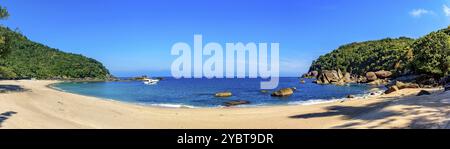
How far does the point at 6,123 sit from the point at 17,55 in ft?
602

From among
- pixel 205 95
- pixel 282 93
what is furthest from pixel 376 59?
pixel 205 95

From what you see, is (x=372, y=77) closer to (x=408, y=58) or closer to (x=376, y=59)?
(x=408, y=58)

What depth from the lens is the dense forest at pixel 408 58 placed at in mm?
62625

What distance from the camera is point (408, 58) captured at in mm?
102375

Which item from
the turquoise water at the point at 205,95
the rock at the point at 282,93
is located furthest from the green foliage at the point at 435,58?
the rock at the point at 282,93

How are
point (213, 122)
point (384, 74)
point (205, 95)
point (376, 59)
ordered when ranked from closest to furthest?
1. point (213, 122)
2. point (205, 95)
3. point (384, 74)
4. point (376, 59)

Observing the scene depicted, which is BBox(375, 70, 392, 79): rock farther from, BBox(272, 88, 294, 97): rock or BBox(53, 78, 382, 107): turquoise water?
BBox(272, 88, 294, 97): rock

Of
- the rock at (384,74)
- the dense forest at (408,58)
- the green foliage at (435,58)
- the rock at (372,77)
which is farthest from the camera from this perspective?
the rock at (372,77)

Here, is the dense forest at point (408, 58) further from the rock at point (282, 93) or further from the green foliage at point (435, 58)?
the rock at point (282, 93)
